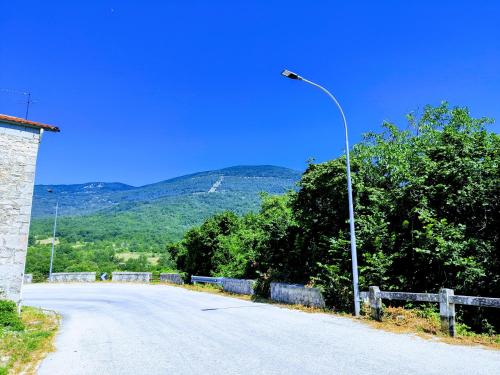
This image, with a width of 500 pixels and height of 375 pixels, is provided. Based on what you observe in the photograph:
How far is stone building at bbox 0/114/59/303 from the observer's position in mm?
12836

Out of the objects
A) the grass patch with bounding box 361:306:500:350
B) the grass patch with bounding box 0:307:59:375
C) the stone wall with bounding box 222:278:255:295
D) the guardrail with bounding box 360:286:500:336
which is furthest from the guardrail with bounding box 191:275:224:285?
the guardrail with bounding box 360:286:500:336

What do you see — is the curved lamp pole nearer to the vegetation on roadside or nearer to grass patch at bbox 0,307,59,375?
the vegetation on roadside

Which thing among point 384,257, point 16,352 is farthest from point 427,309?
point 16,352

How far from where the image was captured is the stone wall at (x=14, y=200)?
12.8 meters

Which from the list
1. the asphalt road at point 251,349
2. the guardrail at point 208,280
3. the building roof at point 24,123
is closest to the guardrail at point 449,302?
the asphalt road at point 251,349

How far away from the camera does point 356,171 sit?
18.1m

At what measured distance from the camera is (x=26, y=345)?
872cm

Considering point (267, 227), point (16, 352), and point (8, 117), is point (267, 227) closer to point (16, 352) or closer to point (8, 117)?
point (8, 117)

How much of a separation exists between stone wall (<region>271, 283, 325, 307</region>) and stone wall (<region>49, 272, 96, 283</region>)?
29.8m

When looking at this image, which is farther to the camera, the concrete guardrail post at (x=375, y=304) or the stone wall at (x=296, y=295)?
the stone wall at (x=296, y=295)

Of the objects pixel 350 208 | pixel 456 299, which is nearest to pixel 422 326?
pixel 456 299

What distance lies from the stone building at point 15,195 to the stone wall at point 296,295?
1019 cm

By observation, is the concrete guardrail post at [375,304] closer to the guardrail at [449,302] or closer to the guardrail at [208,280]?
the guardrail at [449,302]

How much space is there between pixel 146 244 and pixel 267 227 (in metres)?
102
